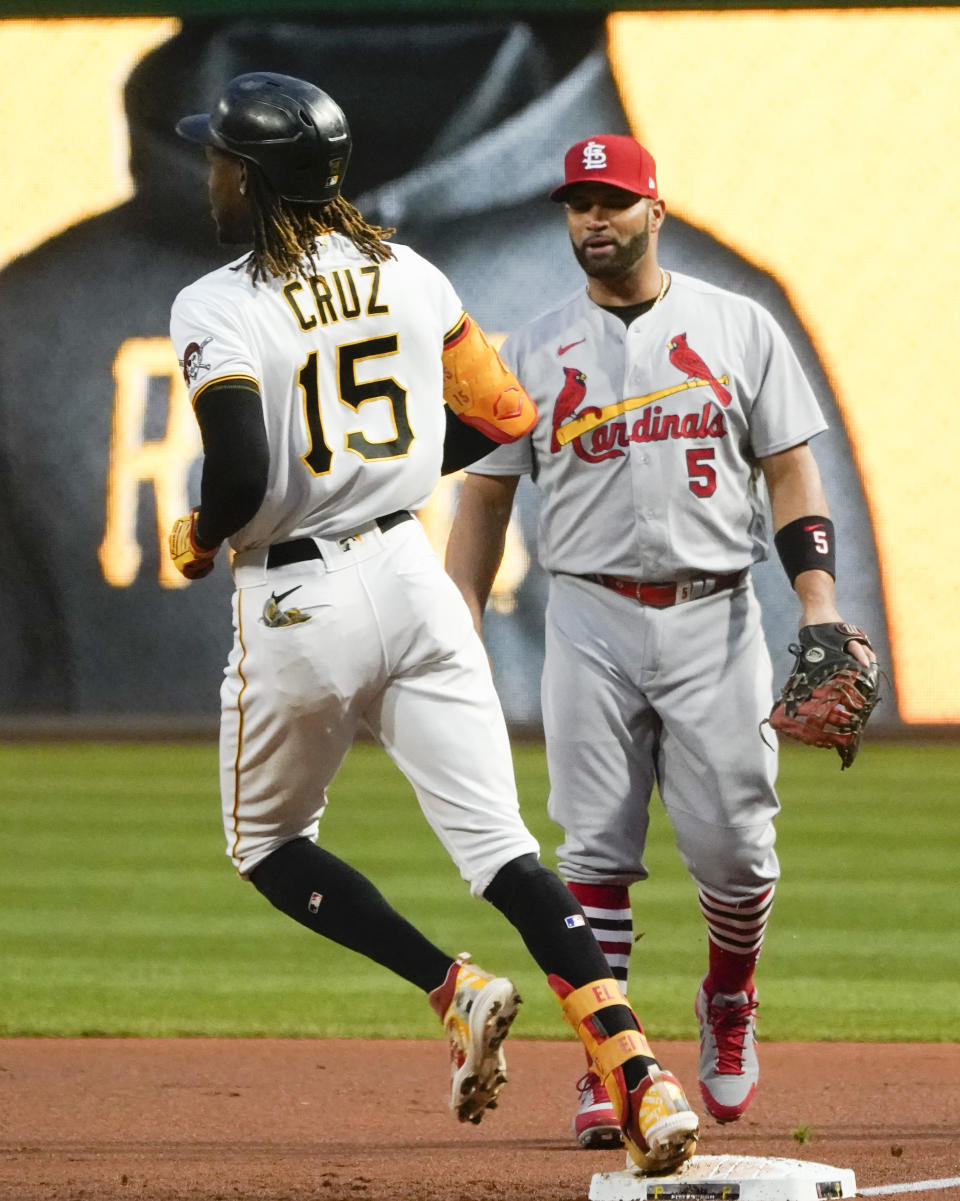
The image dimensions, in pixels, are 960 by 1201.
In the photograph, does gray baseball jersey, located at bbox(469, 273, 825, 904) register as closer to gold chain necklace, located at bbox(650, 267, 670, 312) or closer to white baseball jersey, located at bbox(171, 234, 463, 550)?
gold chain necklace, located at bbox(650, 267, 670, 312)

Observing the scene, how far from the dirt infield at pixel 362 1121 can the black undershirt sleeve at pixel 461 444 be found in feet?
4.21

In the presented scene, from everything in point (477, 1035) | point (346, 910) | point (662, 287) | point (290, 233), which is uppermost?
point (290, 233)

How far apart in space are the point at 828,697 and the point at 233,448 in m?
1.30

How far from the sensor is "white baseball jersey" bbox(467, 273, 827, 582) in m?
3.89

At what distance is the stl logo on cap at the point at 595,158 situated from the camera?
3846 mm

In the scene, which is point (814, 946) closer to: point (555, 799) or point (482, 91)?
point (555, 799)

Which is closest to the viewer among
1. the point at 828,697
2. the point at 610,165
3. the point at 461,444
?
the point at 461,444

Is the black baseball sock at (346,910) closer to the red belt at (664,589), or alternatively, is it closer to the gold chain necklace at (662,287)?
the red belt at (664,589)

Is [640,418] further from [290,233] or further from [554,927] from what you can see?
[554,927]

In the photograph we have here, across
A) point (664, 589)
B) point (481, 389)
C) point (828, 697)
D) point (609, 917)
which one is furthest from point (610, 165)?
point (609, 917)

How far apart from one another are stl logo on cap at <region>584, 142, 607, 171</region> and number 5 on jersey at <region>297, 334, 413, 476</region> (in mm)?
900

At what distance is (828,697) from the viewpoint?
→ 3652mm

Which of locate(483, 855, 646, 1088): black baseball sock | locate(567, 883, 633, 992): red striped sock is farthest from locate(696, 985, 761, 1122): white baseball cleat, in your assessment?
locate(483, 855, 646, 1088): black baseball sock

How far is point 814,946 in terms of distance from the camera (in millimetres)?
6332
